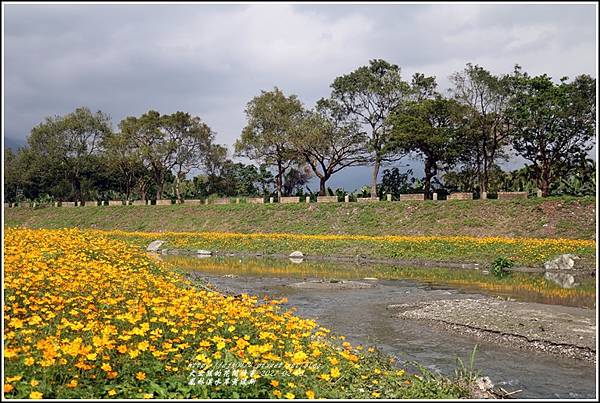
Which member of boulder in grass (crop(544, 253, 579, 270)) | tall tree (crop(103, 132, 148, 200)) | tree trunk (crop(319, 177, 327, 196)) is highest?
tall tree (crop(103, 132, 148, 200))

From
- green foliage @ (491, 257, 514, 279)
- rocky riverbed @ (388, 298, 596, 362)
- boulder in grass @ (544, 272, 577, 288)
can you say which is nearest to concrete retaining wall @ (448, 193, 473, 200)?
green foliage @ (491, 257, 514, 279)

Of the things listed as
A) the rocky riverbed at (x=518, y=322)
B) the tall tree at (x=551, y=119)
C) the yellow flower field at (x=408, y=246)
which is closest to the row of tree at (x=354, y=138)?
the tall tree at (x=551, y=119)

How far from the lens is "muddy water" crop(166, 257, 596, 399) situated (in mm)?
9195

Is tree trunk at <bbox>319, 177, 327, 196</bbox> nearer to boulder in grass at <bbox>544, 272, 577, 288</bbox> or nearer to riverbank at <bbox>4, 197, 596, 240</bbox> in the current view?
riverbank at <bbox>4, 197, 596, 240</bbox>

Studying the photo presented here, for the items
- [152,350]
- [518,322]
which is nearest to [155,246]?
[518,322]

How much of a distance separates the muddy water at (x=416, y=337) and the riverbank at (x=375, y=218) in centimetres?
1725

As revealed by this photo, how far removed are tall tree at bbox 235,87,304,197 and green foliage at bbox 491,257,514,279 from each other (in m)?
32.3

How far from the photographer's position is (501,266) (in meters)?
26.8

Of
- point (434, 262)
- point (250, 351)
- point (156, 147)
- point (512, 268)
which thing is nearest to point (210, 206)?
point (156, 147)

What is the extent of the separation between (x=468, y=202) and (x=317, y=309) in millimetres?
29630

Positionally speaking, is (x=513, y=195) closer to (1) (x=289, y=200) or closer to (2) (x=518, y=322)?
(1) (x=289, y=200)

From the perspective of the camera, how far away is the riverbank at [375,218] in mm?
36031

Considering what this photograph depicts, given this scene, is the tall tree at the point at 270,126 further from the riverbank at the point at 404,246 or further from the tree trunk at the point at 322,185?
the riverbank at the point at 404,246

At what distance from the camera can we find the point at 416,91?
54.7 metres
